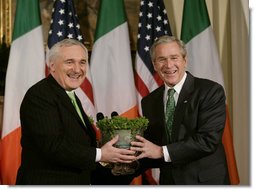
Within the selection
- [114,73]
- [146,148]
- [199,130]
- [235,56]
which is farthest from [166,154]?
[235,56]

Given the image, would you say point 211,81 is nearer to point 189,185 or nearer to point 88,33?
point 189,185

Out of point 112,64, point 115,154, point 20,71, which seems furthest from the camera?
point 112,64

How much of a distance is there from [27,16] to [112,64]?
612mm

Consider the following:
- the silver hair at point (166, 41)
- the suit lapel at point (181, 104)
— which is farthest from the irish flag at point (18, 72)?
the suit lapel at point (181, 104)

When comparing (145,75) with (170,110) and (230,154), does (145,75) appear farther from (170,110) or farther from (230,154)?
(230,154)

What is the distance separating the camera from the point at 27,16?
9.42 feet

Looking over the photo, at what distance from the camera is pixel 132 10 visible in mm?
2953

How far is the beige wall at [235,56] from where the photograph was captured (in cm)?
268

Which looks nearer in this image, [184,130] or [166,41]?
[184,130]

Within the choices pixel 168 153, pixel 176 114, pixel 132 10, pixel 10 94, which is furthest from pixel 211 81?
pixel 10 94

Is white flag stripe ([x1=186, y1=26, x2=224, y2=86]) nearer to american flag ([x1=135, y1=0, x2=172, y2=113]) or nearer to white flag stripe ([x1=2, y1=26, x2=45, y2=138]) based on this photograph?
american flag ([x1=135, y1=0, x2=172, y2=113])

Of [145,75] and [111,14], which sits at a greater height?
[111,14]

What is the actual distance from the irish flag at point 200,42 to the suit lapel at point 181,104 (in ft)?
0.41

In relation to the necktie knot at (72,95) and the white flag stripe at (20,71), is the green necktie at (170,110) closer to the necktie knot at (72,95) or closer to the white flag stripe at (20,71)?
the necktie knot at (72,95)
